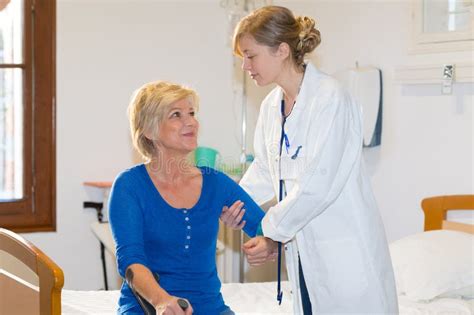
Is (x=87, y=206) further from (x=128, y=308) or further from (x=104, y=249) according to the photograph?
(x=128, y=308)

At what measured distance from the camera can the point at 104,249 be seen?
13.4 ft

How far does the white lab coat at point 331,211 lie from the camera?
206 centimetres

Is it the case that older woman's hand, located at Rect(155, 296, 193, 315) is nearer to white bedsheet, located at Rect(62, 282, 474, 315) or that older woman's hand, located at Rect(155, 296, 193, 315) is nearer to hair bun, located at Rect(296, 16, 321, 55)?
hair bun, located at Rect(296, 16, 321, 55)

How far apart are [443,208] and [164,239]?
1517 millimetres

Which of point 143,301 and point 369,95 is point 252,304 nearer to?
point 143,301

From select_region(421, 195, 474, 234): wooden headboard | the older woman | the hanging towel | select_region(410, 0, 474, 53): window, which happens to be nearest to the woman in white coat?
the older woman

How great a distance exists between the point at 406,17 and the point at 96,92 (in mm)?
1599

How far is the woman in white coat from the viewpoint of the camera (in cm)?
207

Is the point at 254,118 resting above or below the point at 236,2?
below

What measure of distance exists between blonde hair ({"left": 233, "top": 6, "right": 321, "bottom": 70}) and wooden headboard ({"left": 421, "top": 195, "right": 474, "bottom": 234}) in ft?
4.23

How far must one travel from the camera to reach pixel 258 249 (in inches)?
87.1

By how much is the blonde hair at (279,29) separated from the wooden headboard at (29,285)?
814mm

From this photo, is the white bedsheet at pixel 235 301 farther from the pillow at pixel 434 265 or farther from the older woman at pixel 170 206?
the older woman at pixel 170 206

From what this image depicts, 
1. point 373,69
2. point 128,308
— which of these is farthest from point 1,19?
point 128,308
